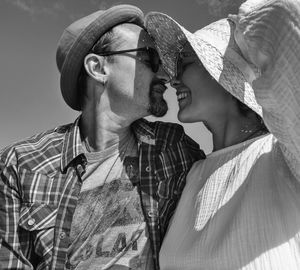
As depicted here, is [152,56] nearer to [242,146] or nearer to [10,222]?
[242,146]

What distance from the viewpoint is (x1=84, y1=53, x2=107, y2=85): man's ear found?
3.55 m

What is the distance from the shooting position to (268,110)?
1618 mm

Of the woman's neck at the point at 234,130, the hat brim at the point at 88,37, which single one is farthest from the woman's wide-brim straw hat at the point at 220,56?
the hat brim at the point at 88,37

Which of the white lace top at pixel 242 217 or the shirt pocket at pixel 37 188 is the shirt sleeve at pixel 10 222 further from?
the white lace top at pixel 242 217

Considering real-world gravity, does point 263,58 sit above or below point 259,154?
above

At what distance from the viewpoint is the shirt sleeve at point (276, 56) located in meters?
1.38

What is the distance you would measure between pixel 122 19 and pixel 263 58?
7.41ft

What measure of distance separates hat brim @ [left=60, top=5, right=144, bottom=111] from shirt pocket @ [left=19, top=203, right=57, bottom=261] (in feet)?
3.81

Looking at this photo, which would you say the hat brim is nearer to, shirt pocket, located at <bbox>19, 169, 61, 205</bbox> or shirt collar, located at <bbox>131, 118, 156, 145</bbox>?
shirt collar, located at <bbox>131, 118, 156, 145</bbox>

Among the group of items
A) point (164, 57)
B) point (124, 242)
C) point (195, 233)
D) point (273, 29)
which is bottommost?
point (124, 242)

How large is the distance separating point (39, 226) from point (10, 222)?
21 cm

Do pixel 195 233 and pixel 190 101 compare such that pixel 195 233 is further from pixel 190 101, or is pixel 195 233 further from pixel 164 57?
pixel 164 57

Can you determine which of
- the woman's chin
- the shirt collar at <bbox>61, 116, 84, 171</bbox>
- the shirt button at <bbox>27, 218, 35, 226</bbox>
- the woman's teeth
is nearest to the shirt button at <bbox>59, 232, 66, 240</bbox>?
the shirt button at <bbox>27, 218, 35, 226</bbox>

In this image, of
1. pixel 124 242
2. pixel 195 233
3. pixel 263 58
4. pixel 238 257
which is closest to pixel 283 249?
pixel 238 257
